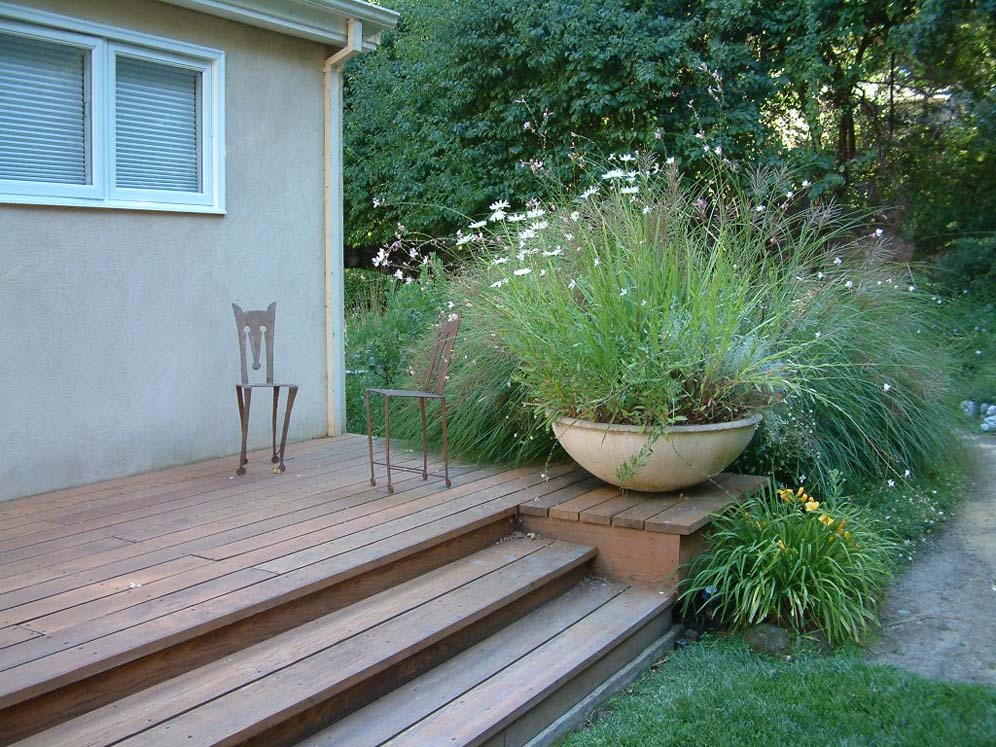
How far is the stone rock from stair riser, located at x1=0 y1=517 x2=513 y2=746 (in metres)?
1.16

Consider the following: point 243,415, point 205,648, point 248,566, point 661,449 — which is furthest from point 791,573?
point 243,415

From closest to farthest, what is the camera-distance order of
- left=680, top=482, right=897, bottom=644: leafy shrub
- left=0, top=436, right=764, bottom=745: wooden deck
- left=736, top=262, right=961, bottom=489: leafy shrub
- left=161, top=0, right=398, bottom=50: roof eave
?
1. left=0, top=436, right=764, bottom=745: wooden deck
2. left=680, top=482, right=897, bottom=644: leafy shrub
3. left=736, top=262, right=961, bottom=489: leafy shrub
4. left=161, top=0, right=398, bottom=50: roof eave

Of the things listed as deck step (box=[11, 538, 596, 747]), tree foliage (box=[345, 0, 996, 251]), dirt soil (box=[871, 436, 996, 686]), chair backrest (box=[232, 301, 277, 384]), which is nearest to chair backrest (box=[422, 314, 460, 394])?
chair backrest (box=[232, 301, 277, 384])

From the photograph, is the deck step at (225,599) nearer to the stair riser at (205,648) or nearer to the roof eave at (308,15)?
the stair riser at (205,648)

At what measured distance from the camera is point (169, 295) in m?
4.71

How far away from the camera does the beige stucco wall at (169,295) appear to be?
163 inches

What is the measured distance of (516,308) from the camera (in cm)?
418

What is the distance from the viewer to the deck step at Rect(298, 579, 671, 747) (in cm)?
256

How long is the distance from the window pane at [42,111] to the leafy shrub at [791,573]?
11.1ft

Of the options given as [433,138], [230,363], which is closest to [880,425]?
[230,363]

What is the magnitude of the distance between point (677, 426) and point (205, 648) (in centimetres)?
204

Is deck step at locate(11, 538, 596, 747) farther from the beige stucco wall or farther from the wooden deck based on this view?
the beige stucco wall

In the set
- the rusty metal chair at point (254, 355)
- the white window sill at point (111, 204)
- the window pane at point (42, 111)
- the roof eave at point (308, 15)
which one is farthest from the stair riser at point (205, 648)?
the roof eave at point (308, 15)

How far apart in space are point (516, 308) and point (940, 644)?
2181 millimetres
